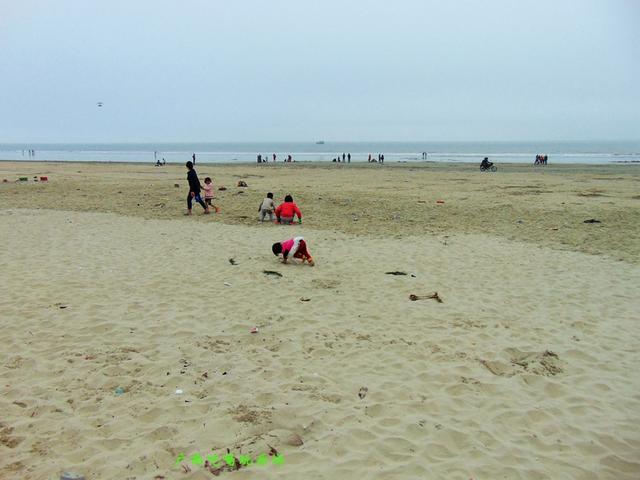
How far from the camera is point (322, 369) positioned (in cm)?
512

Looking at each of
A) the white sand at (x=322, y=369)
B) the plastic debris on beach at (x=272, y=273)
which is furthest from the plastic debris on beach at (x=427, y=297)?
the plastic debris on beach at (x=272, y=273)

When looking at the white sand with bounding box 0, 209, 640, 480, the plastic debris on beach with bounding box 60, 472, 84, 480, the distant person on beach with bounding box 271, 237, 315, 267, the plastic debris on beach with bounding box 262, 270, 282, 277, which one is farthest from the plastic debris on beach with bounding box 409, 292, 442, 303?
the plastic debris on beach with bounding box 60, 472, 84, 480

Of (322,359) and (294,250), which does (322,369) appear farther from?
(294,250)

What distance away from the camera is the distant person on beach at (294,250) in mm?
9391

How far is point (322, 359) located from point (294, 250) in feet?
13.8

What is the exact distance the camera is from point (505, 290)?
8016mm

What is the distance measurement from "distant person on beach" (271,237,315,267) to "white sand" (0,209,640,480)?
0.86 feet

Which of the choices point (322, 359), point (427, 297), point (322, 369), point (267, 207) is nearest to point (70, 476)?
point (322, 369)

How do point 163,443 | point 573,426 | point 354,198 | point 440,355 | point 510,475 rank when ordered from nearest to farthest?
1. point 510,475
2. point 163,443
3. point 573,426
4. point 440,355
5. point 354,198

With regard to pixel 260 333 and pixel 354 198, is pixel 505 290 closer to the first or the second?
pixel 260 333

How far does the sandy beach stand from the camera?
3.75 metres

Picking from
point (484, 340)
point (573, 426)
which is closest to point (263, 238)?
point (484, 340)

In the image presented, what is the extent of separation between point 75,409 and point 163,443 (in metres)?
1.01

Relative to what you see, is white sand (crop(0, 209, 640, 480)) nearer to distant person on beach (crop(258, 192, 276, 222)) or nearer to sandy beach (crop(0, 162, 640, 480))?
sandy beach (crop(0, 162, 640, 480))
